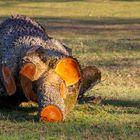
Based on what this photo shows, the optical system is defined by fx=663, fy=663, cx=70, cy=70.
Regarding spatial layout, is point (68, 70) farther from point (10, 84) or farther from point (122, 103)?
point (122, 103)

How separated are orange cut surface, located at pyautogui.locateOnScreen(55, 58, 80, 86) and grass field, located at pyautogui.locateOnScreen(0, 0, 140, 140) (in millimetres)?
507

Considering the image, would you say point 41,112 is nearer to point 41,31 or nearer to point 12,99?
point 12,99

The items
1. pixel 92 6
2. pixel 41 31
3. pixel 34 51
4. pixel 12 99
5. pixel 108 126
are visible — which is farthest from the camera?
pixel 92 6

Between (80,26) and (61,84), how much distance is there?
1497 cm

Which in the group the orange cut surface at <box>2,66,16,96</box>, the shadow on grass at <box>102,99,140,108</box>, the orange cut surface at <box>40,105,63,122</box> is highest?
the orange cut surface at <box>2,66,16,96</box>

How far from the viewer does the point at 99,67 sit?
14023mm

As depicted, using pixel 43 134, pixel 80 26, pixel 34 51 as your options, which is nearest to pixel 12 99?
pixel 34 51

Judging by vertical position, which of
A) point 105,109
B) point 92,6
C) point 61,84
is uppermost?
point 61,84

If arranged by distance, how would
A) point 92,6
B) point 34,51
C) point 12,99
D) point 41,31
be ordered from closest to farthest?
point 34,51 < point 12,99 < point 41,31 < point 92,6

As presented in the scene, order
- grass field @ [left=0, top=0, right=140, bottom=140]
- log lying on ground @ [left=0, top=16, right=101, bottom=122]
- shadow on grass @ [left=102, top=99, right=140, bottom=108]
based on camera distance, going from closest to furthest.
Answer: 1. grass field @ [left=0, top=0, right=140, bottom=140]
2. log lying on ground @ [left=0, top=16, right=101, bottom=122]
3. shadow on grass @ [left=102, top=99, right=140, bottom=108]

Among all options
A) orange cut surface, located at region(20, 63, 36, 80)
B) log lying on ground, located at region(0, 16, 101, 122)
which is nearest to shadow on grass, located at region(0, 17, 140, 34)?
log lying on ground, located at region(0, 16, 101, 122)

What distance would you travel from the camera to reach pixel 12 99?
9312 millimetres

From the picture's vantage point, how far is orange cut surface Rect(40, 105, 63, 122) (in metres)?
8.16

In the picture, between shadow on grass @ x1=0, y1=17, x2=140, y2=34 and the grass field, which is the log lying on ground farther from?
shadow on grass @ x1=0, y1=17, x2=140, y2=34
